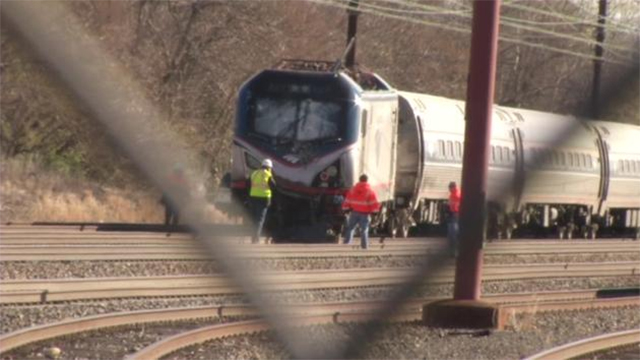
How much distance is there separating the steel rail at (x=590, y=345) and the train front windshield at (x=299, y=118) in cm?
1080

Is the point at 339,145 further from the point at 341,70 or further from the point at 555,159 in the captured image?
the point at 555,159

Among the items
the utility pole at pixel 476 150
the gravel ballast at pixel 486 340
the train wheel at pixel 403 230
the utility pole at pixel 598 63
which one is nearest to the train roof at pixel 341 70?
the train wheel at pixel 403 230

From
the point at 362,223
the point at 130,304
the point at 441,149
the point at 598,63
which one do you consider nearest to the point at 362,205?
the point at 362,223

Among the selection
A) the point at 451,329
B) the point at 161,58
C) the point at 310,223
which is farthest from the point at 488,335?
the point at 310,223

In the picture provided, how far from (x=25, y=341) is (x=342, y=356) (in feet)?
30.2

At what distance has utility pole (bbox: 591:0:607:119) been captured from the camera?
1.73 meters

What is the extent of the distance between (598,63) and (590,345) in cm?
1122

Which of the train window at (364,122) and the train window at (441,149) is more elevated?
the train window at (364,122)

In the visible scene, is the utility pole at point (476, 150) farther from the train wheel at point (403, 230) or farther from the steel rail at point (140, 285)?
the train wheel at point (403, 230)

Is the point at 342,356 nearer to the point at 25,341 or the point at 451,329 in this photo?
the point at 25,341

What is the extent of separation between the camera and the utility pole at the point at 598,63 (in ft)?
5.68

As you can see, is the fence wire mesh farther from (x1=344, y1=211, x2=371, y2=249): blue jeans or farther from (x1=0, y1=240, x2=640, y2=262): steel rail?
(x1=344, y1=211, x2=371, y2=249): blue jeans

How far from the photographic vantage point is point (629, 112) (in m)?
1.72

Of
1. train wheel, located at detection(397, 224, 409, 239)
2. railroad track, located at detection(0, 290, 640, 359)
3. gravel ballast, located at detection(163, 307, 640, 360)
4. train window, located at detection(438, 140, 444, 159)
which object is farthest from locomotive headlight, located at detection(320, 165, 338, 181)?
gravel ballast, located at detection(163, 307, 640, 360)
